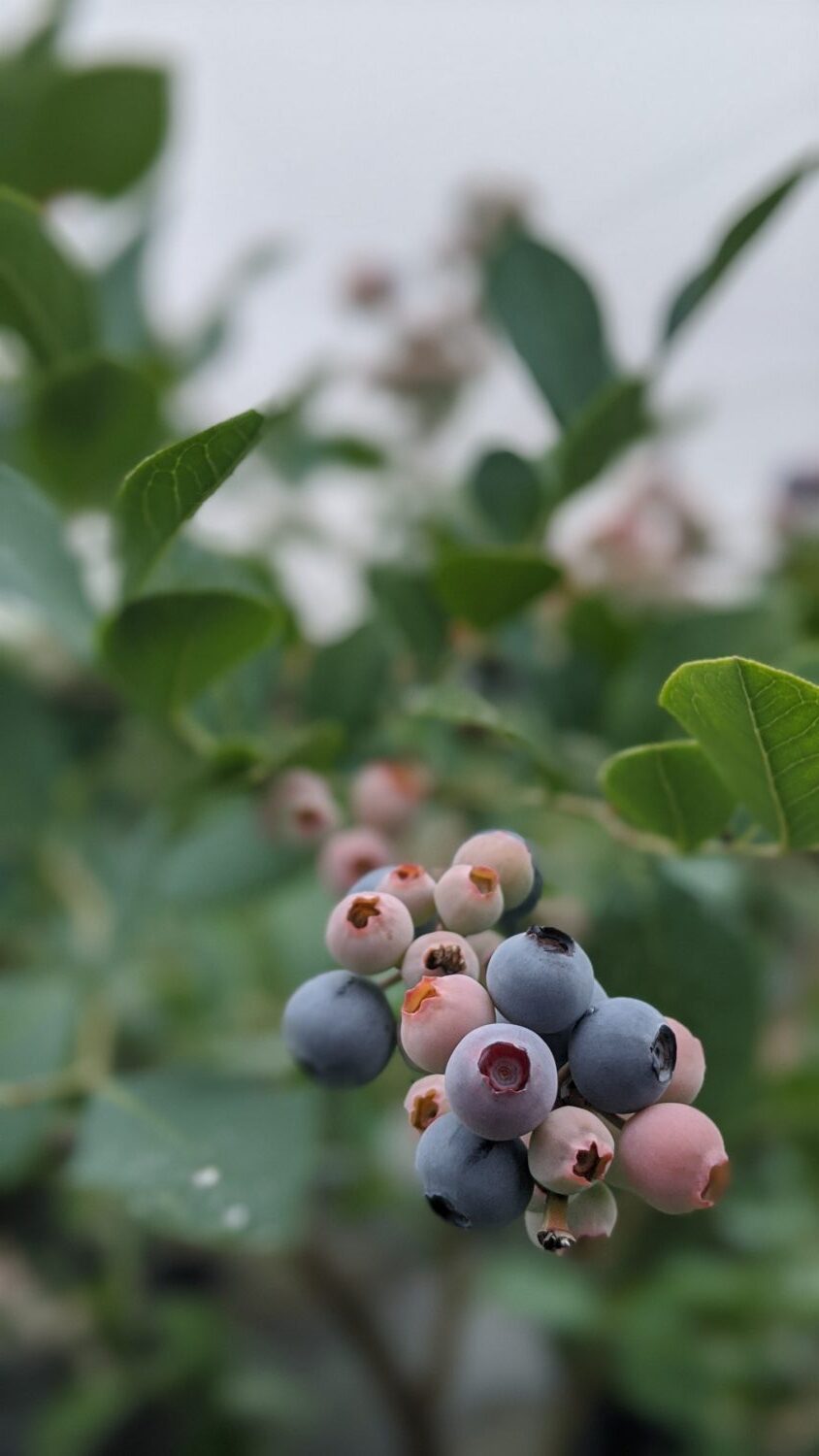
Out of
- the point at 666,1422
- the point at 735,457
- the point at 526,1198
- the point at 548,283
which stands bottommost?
the point at 666,1422

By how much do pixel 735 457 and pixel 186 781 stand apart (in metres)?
1.50

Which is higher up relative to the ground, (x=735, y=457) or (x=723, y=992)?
(x=723, y=992)

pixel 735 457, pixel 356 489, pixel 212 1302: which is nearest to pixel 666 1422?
pixel 212 1302

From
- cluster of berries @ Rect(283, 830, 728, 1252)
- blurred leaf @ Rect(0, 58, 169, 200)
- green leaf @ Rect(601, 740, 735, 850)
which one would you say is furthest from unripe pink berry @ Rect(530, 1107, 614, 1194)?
blurred leaf @ Rect(0, 58, 169, 200)

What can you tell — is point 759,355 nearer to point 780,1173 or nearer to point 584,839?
point 780,1173

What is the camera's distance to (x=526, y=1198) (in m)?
0.23

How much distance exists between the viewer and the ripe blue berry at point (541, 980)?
222 mm

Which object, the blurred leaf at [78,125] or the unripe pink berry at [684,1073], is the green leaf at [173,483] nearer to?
the unripe pink berry at [684,1073]

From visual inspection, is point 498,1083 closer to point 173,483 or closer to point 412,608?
point 173,483

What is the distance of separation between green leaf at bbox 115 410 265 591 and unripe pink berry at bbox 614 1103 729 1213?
16 centimetres

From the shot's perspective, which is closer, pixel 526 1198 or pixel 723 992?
pixel 526 1198

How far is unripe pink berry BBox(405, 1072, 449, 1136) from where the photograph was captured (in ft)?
0.78

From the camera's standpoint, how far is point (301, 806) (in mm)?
411

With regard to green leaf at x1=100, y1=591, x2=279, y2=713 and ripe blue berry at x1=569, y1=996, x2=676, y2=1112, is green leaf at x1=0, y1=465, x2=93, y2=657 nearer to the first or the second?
green leaf at x1=100, y1=591, x2=279, y2=713
